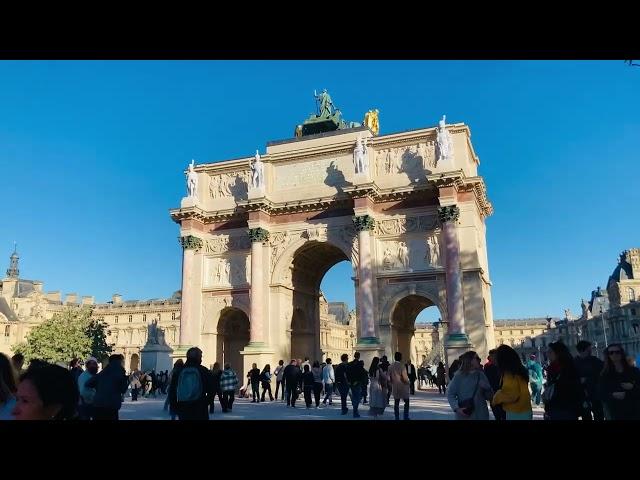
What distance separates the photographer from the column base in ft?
82.2

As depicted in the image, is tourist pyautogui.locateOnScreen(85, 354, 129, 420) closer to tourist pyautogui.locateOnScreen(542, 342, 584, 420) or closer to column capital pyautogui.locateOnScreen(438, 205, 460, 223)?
tourist pyautogui.locateOnScreen(542, 342, 584, 420)

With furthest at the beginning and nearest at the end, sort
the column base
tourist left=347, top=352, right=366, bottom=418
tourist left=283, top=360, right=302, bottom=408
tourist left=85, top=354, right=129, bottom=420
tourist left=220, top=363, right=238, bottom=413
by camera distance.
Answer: the column base → tourist left=283, top=360, right=302, bottom=408 → tourist left=220, top=363, right=238, bottom=413 → tourist left=347, top=352, right=366, bottom=418 → tourist left=85, top=354, right=129, bottom=420

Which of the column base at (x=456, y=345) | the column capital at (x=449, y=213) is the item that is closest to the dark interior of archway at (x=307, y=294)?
the column capital at (x=449, y=213)

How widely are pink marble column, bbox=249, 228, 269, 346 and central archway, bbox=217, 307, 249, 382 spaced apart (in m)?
3.27

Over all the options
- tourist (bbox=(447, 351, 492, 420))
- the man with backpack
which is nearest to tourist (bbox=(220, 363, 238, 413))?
the man with backpack

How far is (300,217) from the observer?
30.9 metres

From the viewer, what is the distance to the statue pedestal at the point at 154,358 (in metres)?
31.9

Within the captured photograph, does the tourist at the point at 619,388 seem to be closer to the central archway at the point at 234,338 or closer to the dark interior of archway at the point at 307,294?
the dark interior of archway at the point at 307,294

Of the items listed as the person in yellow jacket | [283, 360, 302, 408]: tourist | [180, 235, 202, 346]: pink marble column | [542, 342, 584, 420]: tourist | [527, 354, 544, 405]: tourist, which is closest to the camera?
the person in yellow jacket

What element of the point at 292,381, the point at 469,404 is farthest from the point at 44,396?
the point at 292,381

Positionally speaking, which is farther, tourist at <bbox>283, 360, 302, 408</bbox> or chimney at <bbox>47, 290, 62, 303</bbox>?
chimney at <bbox>47, 290, 62, 303</bbox>

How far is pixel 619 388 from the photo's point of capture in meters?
6.96
